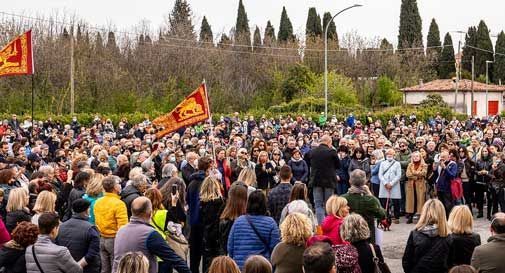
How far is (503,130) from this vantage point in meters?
27.2

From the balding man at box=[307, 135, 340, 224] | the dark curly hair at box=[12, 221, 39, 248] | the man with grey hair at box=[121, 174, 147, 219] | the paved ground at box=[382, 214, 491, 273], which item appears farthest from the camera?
the balding man at box=[307, 135, 340, 224]

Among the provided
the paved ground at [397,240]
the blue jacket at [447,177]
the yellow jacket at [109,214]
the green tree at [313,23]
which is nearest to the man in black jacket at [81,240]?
the yellow jacket at [109,214]

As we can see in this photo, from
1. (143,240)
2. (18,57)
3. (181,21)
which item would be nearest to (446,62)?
(181,21)

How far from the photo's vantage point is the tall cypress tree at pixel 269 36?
7069cm

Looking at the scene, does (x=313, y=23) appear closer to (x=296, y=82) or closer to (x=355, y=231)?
(x=296, y=82)

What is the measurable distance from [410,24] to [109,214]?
80257 millimetres

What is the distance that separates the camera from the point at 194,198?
10.1 m

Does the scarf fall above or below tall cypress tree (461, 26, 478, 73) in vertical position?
below

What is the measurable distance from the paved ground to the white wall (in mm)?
52620

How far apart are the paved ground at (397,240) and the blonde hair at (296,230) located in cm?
478

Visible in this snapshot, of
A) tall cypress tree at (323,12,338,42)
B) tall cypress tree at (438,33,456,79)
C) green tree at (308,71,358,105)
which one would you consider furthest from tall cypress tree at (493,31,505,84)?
green tree at (308,71,358,105)

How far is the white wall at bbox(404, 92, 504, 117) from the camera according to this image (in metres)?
67.9

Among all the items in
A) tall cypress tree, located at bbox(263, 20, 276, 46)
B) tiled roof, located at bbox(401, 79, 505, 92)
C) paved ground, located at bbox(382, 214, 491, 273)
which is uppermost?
tall cypress tree, located at bbox(263, 20, 276, 46)

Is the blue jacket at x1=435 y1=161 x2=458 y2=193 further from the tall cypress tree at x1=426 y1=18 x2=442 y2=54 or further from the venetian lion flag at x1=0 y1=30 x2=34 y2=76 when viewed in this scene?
the tall cypress tree at x1=426 y1=18 x2=442 y2=54
